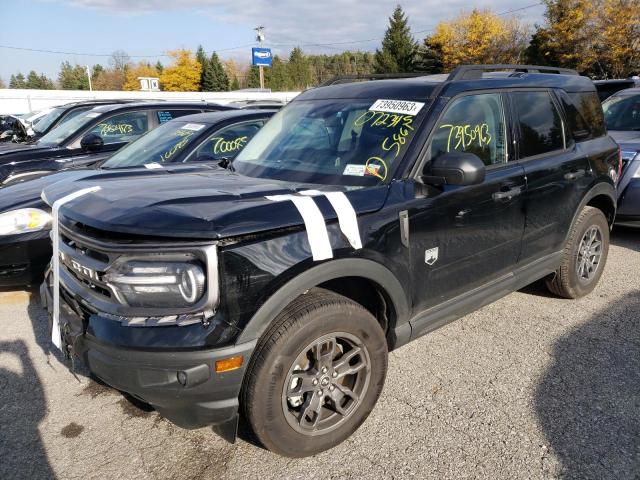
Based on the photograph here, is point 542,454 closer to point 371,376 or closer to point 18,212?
point 371,376

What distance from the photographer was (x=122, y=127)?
24.2ft

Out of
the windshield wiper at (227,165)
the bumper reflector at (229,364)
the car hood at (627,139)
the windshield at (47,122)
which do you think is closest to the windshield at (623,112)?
the car hood at (627,139)

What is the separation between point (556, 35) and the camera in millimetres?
37188

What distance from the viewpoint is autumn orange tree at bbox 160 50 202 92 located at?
73.7 meters

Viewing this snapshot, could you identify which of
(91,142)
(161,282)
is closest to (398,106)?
(161,282)

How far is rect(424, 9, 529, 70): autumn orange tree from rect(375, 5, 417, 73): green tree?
5.78 m

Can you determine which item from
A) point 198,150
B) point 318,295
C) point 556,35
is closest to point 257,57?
point 556,35

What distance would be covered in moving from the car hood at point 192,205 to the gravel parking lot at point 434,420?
122 centimetres

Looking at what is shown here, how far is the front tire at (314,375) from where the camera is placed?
2.25 meters

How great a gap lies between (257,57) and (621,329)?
172 feet

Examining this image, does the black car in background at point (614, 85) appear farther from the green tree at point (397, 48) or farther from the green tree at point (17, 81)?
the green tree at point (17, 81)

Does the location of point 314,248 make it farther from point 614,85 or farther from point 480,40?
point 480,40

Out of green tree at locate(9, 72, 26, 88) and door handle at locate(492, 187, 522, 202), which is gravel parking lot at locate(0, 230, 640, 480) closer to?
door handle at locate(492, 187, 522, 202)

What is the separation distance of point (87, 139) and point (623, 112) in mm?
7550
